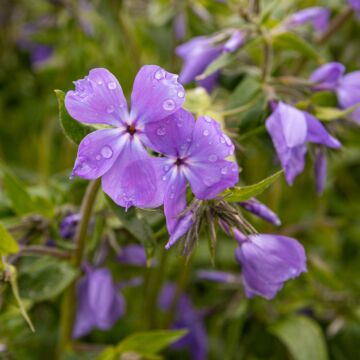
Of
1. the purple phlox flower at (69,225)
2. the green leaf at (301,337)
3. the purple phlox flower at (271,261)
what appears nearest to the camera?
the purple phlox flower at (271,261)

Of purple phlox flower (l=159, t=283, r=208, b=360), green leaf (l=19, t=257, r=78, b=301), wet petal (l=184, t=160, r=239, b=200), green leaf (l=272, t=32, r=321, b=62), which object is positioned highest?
wet petal (l=184, t=160, r=239, b=200)

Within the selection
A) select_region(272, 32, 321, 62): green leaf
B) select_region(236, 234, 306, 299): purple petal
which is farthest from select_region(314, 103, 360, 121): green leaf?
select_region(236, 234, 306, 299): purple petal

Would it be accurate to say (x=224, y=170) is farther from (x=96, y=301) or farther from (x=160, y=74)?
(x=96, y=301)

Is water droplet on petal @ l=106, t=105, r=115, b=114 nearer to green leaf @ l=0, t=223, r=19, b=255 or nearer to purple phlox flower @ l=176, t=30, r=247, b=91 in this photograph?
green leaf @ l=0, t=223, r=19, b=255

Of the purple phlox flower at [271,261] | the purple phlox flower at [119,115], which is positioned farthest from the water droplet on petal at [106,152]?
the purple phlox flower at [271,261]

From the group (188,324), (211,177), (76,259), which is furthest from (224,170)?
(188,324)

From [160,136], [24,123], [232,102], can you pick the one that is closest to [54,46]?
[24,123]

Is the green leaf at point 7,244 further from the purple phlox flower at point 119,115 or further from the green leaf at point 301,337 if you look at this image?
the green leaf at point 301,337
